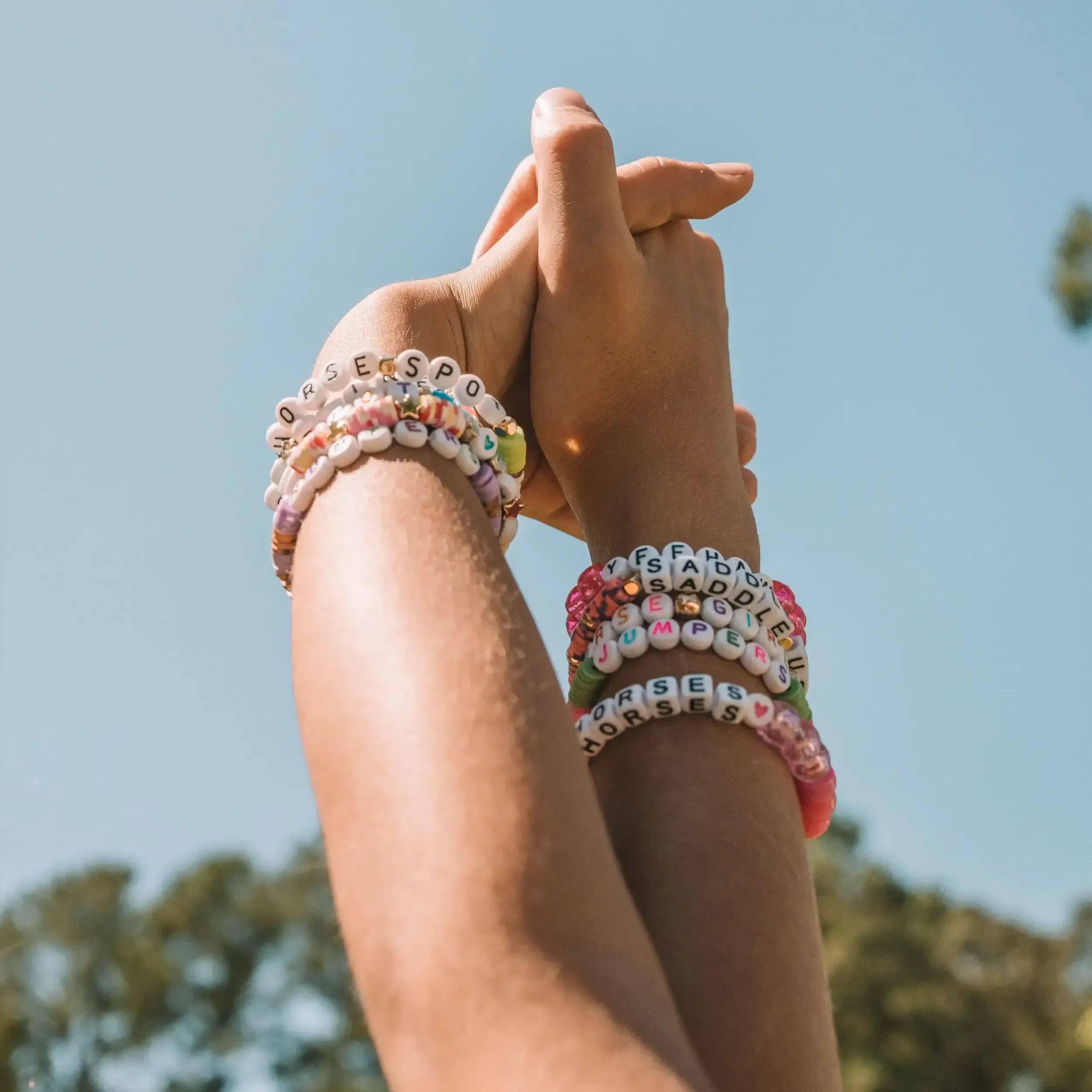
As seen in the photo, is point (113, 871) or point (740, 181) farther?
point (113, 871)

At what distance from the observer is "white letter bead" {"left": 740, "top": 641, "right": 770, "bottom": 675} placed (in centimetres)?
132

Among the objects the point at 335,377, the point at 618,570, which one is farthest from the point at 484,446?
the point at 618,570

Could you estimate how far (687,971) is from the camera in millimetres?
1104

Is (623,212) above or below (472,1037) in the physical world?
above

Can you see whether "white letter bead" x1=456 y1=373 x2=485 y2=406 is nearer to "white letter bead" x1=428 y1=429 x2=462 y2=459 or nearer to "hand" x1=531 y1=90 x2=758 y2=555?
"white letter bead" x1=428 y1=429 x2=462 y2=459

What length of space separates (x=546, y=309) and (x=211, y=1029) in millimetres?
8526

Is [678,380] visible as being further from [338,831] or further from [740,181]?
[338,831]

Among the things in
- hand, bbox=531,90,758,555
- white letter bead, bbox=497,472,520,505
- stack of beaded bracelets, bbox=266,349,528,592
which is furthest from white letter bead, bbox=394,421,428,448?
hand, bbox=531,90,758,555

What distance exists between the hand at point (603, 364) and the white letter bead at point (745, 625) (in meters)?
0.26

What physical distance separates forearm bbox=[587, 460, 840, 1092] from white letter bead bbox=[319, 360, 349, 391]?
43 centimetres

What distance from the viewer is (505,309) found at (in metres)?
1.67

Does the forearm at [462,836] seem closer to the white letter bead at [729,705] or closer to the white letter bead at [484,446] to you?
the white letter bead at [484,446]

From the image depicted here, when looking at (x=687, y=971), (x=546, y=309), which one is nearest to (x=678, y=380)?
(x=546, y=309)

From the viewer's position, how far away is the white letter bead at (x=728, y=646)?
132 centimetres
